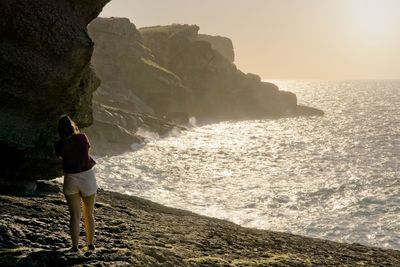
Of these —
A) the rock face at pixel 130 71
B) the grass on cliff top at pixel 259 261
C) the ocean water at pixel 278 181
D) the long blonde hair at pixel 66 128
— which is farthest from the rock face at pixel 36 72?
the rock face at pixel 130 71

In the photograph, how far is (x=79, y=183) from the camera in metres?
9.75

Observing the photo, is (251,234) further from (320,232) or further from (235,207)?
(235,207)

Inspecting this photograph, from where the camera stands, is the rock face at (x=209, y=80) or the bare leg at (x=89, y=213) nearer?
the bare leg at (x=89, y=213)

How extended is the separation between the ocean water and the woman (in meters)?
23.8

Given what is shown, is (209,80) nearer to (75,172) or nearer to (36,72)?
(36,72)

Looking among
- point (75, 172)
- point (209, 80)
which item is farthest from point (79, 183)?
point (209, 80)

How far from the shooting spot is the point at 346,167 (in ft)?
191

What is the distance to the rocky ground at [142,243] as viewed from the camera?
31.6 feet

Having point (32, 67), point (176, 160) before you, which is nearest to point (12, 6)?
point (32, 67)

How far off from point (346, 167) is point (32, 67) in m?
51.2

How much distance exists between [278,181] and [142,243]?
38.5m

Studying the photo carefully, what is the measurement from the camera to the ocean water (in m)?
34.3

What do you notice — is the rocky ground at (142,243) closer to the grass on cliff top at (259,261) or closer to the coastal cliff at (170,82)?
the grass on cliff top at (259,261)

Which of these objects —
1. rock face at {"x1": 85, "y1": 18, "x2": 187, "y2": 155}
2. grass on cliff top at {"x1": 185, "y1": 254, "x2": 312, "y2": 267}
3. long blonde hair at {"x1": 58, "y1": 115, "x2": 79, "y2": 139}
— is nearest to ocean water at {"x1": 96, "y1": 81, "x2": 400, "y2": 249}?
grass on cliff top at {"x1": 185, "y1": 254, "x2": 312, "y2": 267}
